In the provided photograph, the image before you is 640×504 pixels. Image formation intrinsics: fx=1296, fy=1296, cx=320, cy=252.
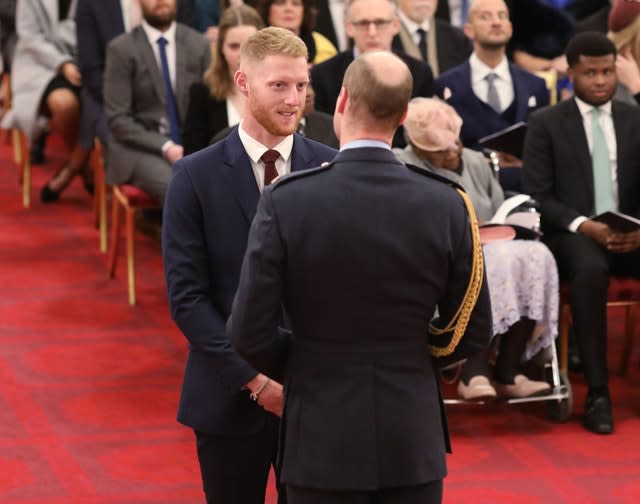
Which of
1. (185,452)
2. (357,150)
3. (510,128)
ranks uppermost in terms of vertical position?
(357,150)

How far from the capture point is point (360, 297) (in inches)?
93.3

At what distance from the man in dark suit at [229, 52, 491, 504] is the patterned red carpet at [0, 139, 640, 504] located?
5.99 feet

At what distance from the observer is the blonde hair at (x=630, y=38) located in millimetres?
6160

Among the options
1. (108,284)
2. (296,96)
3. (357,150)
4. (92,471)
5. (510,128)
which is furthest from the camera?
(108,284)

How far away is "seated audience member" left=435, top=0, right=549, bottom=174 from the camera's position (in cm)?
614

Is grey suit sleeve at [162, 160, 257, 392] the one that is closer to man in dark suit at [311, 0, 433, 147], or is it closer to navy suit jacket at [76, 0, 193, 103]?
man in dark suit at [311, 0, 433, 147]

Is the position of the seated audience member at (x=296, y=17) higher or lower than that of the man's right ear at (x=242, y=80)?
lower

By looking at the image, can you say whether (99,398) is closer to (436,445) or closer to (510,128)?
(510,128)

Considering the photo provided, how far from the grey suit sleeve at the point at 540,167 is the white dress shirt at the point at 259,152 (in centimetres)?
265

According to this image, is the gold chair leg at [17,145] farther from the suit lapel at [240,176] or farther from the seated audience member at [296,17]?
the suit lapel at [240,176]

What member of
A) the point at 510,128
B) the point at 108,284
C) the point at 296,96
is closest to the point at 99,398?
the point at 108,284

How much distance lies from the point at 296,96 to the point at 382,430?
75 centimetres

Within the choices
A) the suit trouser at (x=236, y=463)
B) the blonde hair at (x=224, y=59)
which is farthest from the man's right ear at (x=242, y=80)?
the blonde hair at (x=224, y=59)

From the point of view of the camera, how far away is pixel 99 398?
201 inches
